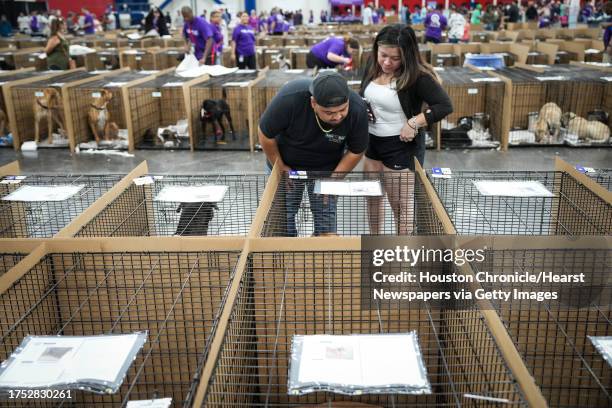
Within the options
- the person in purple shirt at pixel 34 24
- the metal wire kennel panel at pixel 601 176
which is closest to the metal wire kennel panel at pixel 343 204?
the metal wire kennel panel at pixel 601 176

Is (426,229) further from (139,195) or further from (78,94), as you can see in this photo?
(78,94)

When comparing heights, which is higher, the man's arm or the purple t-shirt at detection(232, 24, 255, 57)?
the purple t-shirt at detection(232, 24, 255, 57)

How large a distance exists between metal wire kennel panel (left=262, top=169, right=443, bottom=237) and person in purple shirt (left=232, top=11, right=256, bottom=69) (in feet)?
25.4

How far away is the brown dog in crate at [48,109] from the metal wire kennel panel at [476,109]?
501cm

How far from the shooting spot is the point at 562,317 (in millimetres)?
2131

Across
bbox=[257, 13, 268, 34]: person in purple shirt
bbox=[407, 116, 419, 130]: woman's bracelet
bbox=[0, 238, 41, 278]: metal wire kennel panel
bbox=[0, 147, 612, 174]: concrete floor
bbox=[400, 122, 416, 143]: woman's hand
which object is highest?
bbox=[257, 13, 268, 34]: person in purple shirt

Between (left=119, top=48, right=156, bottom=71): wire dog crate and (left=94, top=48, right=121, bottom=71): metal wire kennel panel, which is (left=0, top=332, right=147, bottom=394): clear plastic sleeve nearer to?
(left=119, top=48, right=156, bottom=71): wire dog crate

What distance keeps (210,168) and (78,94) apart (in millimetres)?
2245

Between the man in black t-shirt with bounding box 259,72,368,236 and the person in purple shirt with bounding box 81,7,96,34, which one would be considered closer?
the man in black t-shirt with bounding box 259,72,368,236

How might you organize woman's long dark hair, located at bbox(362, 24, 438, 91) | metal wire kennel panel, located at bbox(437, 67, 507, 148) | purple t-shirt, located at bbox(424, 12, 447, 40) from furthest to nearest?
purple t-shirt, located at bbox(424, 12, 447, 40) < metal wire kennel panel, located at bbox(437, 67, 507, 148) < woman's long dark hair, located at bbox(362, 24, 438, 91)

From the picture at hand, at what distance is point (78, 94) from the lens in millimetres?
7254

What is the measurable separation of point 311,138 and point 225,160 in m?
3.97

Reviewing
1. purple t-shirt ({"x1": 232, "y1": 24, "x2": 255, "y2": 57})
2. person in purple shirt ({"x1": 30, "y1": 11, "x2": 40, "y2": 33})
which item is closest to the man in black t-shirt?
purple t-shirt ({"x1": 232, "y1": 24, "x2": 255, "y2": 57})

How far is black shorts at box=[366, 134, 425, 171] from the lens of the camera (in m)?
3.27
